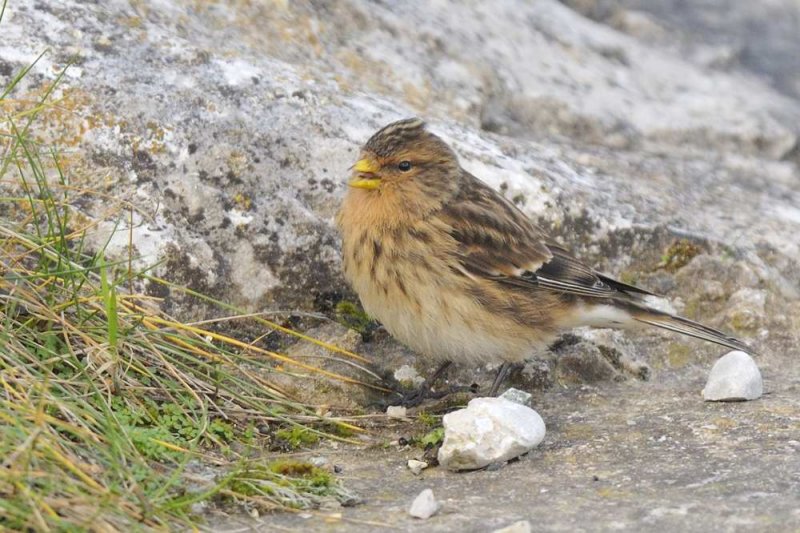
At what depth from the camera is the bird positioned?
5129 mm

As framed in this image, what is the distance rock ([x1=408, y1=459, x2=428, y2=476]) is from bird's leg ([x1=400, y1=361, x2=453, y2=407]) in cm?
72

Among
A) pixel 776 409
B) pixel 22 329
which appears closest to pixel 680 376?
pixel 776 409

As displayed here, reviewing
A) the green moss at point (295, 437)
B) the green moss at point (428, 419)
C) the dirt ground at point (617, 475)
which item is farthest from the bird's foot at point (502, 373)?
the green moss at point (295, 437)

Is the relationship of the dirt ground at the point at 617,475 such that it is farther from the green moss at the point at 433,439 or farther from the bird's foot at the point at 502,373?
the bird's foot at the point at 502,373

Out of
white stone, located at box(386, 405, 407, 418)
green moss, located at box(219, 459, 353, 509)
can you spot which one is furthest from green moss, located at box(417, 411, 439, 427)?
green moss, located at box(219, 459, 353, 509)

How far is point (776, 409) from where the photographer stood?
4.80 meters

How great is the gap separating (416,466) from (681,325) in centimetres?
181

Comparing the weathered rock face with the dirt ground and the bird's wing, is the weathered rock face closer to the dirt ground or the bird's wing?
the bird's wing

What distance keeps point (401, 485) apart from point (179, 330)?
4.25 feet

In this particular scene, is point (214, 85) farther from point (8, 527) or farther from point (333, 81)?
point (8, 527)

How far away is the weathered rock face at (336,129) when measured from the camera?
534 centimetres

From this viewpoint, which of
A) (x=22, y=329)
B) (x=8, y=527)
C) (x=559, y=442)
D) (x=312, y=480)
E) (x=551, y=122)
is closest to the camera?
(x=8, y=527)

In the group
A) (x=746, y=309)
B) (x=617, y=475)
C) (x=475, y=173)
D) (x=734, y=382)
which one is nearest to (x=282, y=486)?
(x=617, y=475)

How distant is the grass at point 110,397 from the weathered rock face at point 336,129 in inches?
10.2
